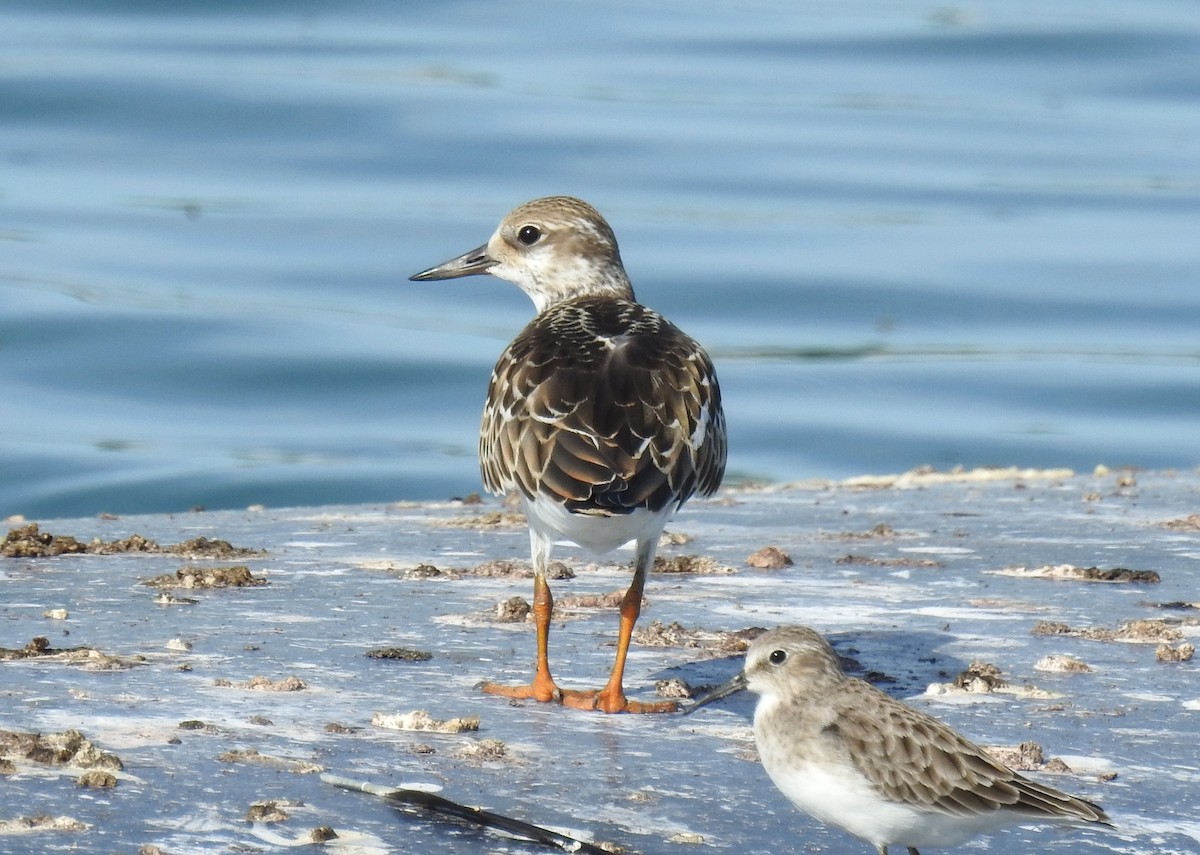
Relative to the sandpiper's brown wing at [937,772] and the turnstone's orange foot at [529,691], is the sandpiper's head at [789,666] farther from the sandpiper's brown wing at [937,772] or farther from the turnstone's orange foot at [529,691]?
the turnstone's orange foot at [529,691]

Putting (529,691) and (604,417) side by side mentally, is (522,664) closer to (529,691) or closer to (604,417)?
(529,691)

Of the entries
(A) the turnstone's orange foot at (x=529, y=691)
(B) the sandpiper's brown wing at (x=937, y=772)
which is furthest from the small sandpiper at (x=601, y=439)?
(B) the sandpiper's brown wing at (x=937, y=772)

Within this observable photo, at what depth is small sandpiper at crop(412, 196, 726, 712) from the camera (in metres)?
5.60

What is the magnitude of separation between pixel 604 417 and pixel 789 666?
141 centimetres

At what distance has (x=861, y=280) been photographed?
19.2 metres

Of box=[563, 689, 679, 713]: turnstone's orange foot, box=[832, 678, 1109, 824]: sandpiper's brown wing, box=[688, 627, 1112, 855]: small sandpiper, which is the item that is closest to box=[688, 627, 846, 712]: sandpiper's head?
box=[688, 627, 1112, 855]: small sandpiper

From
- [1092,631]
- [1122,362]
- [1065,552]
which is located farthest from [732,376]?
[1092,631]

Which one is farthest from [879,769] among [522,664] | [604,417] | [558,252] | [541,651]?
[558,252]

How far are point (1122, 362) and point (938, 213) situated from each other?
3475 mm

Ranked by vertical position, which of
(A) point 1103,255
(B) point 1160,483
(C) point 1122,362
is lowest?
(B) point 1160,483

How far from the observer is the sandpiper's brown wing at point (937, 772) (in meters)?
4.13

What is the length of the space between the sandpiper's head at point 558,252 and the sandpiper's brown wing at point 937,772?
343 cm

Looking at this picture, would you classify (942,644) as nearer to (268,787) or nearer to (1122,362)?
(268,787)

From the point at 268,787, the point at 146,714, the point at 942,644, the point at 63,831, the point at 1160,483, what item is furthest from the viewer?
the point at 1160,483
